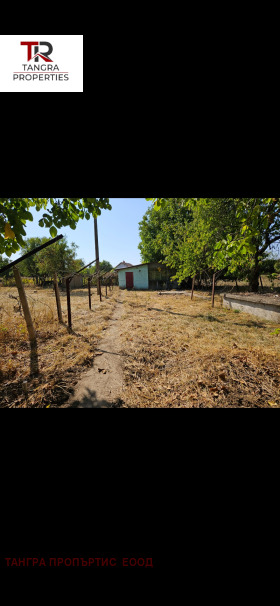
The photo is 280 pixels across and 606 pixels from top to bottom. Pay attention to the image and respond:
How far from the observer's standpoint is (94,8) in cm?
98

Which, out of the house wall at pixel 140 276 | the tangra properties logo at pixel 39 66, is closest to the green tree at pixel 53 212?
the tangra properties logo at pixel 39 66

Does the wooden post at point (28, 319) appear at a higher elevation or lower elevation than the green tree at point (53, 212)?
lower

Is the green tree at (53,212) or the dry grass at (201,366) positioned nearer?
the green tree at (53,212)

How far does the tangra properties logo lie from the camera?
3.49ft

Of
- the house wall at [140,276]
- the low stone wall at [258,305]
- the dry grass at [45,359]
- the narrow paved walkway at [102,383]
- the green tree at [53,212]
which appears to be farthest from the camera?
the house wall at [140,276]

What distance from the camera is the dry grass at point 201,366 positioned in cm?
282

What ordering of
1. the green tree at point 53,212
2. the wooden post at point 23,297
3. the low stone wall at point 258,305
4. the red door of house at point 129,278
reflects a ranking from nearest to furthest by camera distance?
1. the green tree at point 53,212
2. the wooden post at point 23,297
3. the low stone wall at point 258,305
4. the red door of house at point 129,278

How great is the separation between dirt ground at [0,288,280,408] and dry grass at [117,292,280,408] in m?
0.01

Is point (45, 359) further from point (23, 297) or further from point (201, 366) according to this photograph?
point (201, 366)

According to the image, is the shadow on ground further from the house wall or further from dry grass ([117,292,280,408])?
the house wall

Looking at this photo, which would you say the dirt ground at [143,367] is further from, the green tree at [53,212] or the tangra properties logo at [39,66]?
the tangra properties logo at [39,66]

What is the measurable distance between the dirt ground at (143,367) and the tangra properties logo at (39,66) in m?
3.08

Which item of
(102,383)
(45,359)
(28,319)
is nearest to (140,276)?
(28,319)
